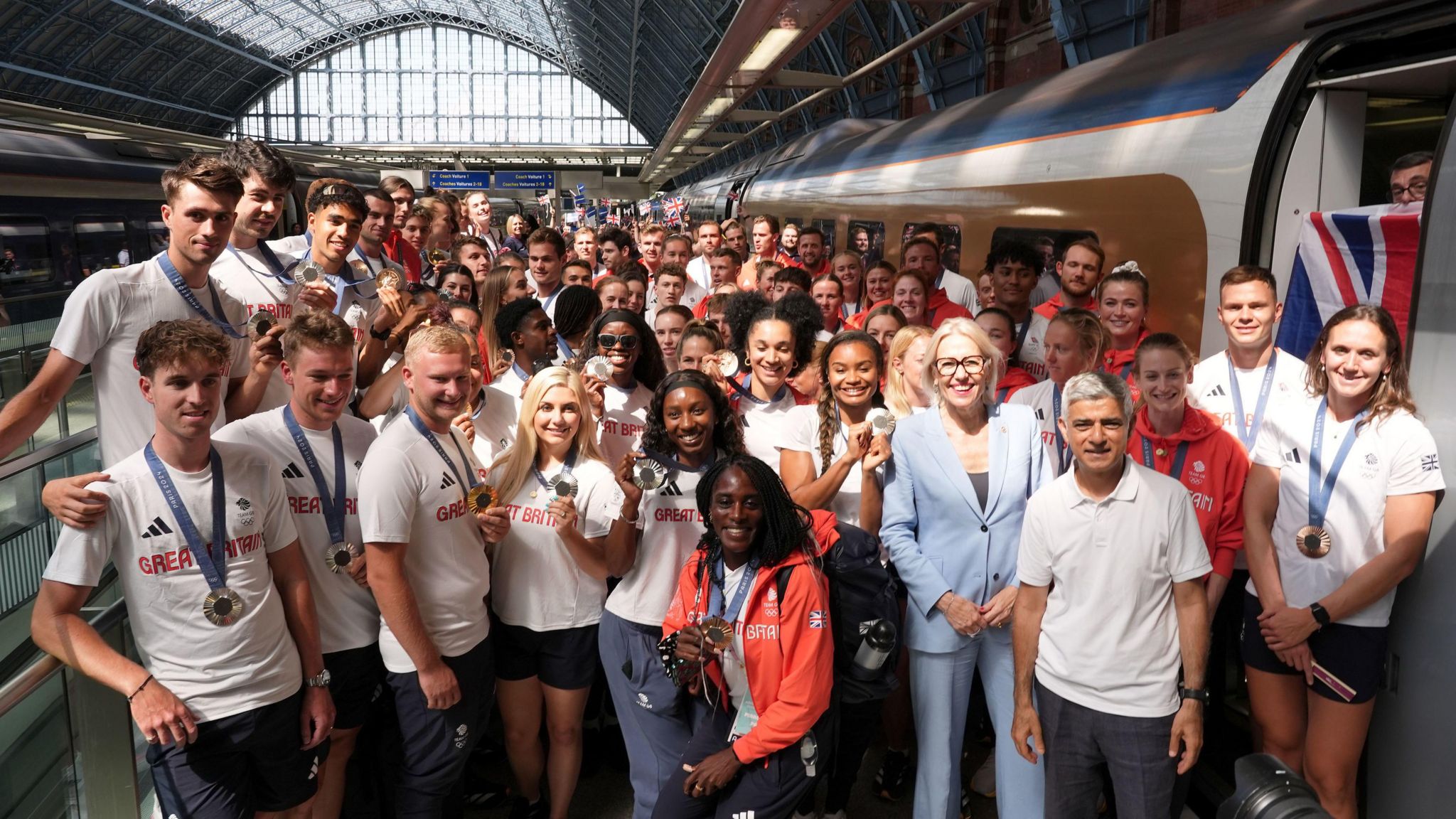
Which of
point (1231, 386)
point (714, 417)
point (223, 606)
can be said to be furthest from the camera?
point (1231, 386)

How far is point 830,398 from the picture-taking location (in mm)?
4199

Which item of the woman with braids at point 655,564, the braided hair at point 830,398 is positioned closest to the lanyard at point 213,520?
the woman with braids at point 655,564

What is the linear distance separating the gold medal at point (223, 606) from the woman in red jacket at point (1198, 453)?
10.2 ft

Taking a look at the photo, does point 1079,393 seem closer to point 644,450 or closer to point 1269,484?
point 1269,484

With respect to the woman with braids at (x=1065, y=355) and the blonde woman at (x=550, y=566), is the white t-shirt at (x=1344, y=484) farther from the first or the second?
the blonde woman at (x=550, y=566)

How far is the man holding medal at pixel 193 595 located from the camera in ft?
8.95

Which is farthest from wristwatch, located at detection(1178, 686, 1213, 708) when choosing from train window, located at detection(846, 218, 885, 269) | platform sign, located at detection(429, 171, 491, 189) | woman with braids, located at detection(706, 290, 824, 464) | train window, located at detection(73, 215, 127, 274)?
platform sign, located at detection(429, 171, 491, 189)

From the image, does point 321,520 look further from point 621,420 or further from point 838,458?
point 838,458

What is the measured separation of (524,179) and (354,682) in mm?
37998

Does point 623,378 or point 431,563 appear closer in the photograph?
point 431,563

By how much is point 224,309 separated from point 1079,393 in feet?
10.1

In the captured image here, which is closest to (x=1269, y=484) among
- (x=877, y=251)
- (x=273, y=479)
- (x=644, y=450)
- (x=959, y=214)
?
(x=644, y=450)

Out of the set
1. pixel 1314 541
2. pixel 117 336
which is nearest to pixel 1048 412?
pixel 1314 541

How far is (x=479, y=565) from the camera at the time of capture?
3.54 meters
